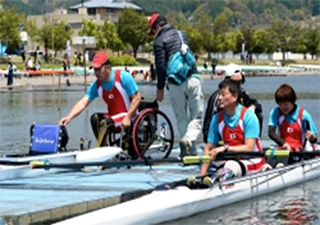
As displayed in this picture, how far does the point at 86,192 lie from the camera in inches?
423

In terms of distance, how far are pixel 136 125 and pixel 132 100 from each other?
366mm

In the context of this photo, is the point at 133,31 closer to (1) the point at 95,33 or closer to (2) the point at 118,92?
(1) the point at 95,33

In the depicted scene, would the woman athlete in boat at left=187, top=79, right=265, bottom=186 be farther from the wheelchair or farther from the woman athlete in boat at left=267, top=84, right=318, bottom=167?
the wheelchair

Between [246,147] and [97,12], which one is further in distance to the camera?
[97,12]

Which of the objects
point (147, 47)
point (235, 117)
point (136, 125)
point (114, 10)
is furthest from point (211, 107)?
point (114, 10)

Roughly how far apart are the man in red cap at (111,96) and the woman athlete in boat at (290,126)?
1991mm

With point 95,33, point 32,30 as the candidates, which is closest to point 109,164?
point 32,30

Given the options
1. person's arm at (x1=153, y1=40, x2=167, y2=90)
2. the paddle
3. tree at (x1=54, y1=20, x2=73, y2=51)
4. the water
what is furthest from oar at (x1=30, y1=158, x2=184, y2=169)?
tree at (x1=54, y1=20, x2=73, y2=51)

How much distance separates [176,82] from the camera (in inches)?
524

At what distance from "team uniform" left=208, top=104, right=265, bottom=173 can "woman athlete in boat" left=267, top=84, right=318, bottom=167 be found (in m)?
1.33

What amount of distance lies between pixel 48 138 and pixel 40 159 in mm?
675

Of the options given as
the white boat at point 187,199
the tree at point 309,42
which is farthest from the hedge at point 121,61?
the white boat at point 187,199

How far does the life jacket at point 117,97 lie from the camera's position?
1325cm

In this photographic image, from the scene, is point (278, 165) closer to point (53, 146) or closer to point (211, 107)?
point (211, 107)
